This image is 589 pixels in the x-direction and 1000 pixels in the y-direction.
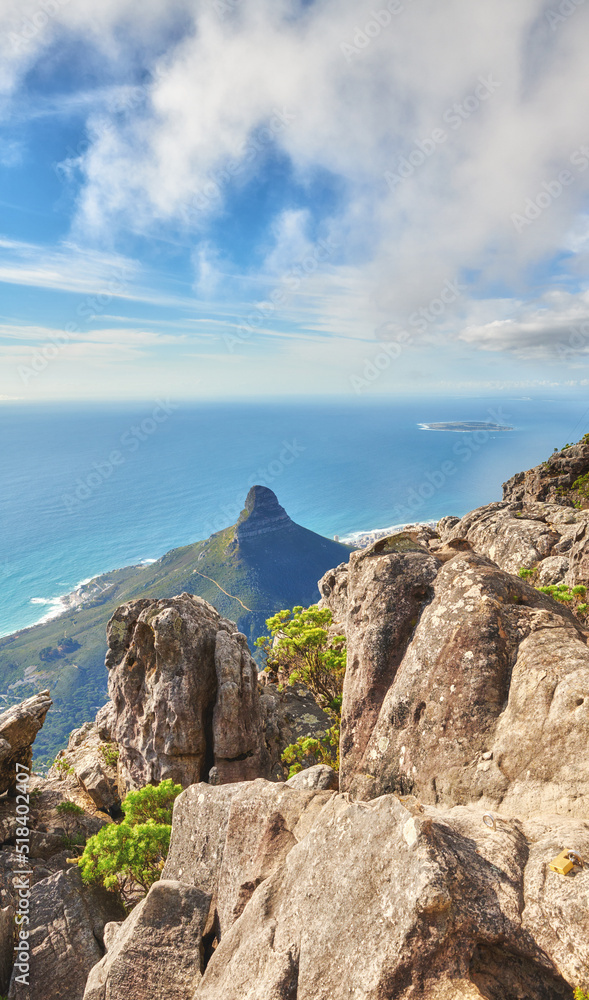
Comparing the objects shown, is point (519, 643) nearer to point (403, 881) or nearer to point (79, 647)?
point (403, 881)

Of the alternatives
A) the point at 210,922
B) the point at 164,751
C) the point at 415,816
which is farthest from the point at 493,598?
the point at 164,751

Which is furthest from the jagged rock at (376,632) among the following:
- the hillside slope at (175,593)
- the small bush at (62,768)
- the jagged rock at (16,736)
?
the hillside slope at (175,593)

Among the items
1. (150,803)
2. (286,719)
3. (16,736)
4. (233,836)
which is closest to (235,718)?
(150,803)

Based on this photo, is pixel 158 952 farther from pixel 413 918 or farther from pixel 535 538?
pixel 535 538

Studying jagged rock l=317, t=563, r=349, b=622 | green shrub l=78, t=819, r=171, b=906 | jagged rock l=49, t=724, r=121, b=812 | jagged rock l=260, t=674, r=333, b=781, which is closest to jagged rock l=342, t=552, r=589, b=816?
green shrub l=78, t=819, r=171, b=906

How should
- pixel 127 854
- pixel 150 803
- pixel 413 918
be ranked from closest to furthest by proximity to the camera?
pixel 413 918, pixel 127 854, pixel 150 803

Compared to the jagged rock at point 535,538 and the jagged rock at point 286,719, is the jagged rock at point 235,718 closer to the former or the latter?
the jagged rock at point 286,719
